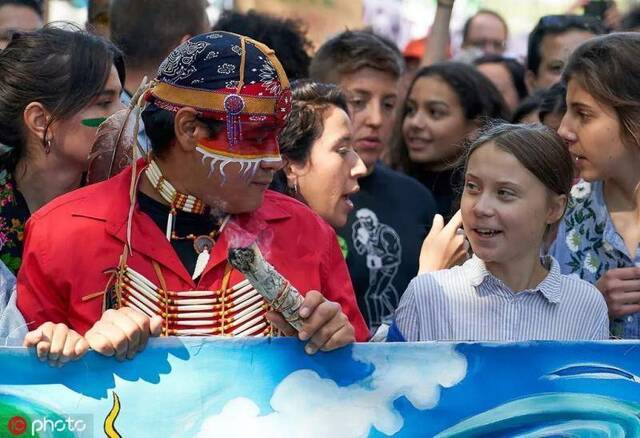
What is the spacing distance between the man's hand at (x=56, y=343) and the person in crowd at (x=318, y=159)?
147 cm

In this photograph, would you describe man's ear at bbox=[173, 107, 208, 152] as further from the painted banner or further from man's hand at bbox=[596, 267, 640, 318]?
man's hand at bbox=[596, 267, 640, 318]

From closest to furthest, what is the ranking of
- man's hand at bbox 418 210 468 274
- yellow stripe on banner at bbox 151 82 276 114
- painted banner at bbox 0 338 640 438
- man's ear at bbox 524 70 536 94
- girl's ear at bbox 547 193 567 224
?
painted banner at bbox 0 338 640 438 → yellow stripe on banner at bbox 151 82 276 114 → girl's ear at bbox 547 193 567 224 → man's hand at bbox 418 210 468 274 → man's ear at bbox 524 70 536 94

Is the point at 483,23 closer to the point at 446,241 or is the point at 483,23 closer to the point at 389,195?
the point at 389,195

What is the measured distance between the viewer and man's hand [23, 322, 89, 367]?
2.89 m

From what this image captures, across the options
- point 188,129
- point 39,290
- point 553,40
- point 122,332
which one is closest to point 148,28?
point 188,129

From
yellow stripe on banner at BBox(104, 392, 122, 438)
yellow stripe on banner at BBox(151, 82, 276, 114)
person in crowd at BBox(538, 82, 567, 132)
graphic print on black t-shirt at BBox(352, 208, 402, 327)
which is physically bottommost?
graphic print on black t-shirt at BBox(352, 208, 402, 327)

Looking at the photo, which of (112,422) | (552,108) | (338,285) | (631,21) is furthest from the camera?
(631,21)

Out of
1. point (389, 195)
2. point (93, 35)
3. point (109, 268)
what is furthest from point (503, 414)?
point (389, 195)

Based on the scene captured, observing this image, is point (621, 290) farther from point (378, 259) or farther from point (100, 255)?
point (100, 255)

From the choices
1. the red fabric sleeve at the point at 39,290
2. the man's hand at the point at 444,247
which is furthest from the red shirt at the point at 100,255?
the man's hand at the point at 444,247

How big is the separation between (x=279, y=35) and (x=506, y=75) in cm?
171

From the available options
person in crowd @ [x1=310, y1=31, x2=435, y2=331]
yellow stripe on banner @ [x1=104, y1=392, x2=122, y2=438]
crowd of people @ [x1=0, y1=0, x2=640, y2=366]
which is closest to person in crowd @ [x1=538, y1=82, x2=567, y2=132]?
crowd of people @ [x1=0, y1=0, x2=640, y2=366]

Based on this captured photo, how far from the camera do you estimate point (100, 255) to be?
317 cm

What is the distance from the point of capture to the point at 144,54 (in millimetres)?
5234
